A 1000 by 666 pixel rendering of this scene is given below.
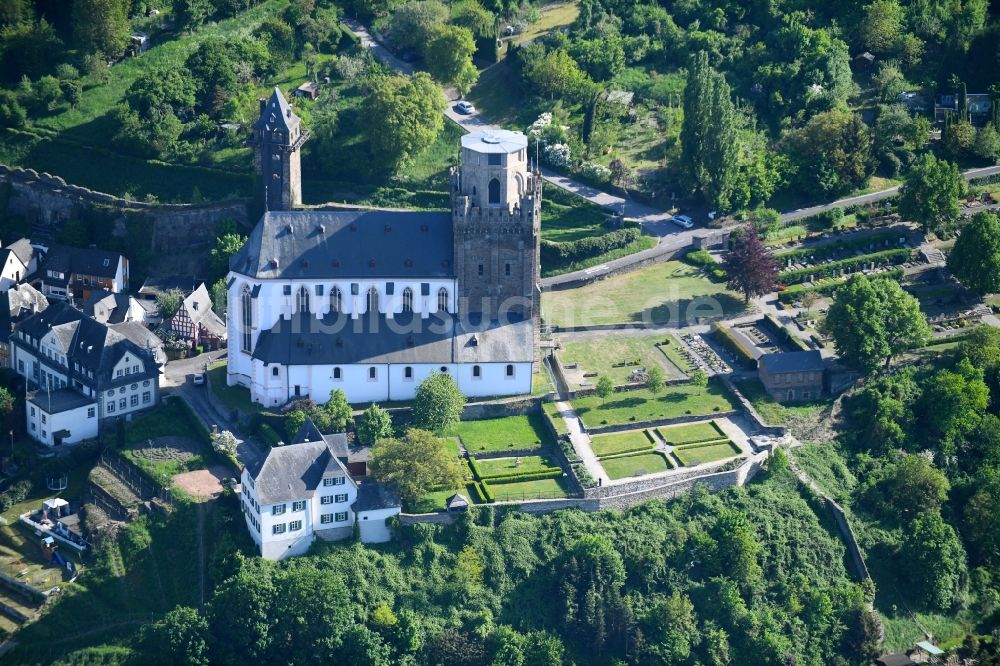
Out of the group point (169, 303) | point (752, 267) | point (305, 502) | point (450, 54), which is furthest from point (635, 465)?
point (450, 54)

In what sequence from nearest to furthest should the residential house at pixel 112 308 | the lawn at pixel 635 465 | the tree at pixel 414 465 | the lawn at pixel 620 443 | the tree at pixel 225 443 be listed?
the tree at pixel 414 465
the lawn at pixel 635 465
the tree at pixel 225 443
the lawn at pixel 620 443
the residential house at pixel 112 308

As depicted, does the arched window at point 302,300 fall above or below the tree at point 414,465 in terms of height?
above

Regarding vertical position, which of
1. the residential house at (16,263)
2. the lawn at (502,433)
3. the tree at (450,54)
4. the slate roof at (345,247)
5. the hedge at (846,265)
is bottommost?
the lawn at (502,433)

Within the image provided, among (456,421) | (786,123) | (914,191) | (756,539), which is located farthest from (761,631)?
(786,123)

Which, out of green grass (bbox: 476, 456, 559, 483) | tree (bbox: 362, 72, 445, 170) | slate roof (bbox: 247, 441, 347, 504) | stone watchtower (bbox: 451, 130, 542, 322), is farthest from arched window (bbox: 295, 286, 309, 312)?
tree (bbox: 362, 72, 445, 170)

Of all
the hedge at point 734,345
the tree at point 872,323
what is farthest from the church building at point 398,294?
the tree at point 872,323

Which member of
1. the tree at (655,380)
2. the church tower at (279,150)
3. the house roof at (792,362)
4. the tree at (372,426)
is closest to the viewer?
the tree at (372,426)

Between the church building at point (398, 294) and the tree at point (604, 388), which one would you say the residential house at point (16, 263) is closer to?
the church building at point (398, 294)

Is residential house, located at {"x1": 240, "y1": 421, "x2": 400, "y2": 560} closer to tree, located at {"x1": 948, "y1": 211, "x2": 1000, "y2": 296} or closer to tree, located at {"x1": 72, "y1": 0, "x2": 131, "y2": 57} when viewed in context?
tree, located at {"x1": 948, "y1": 211, "x2": 1000, "y2": 296}
